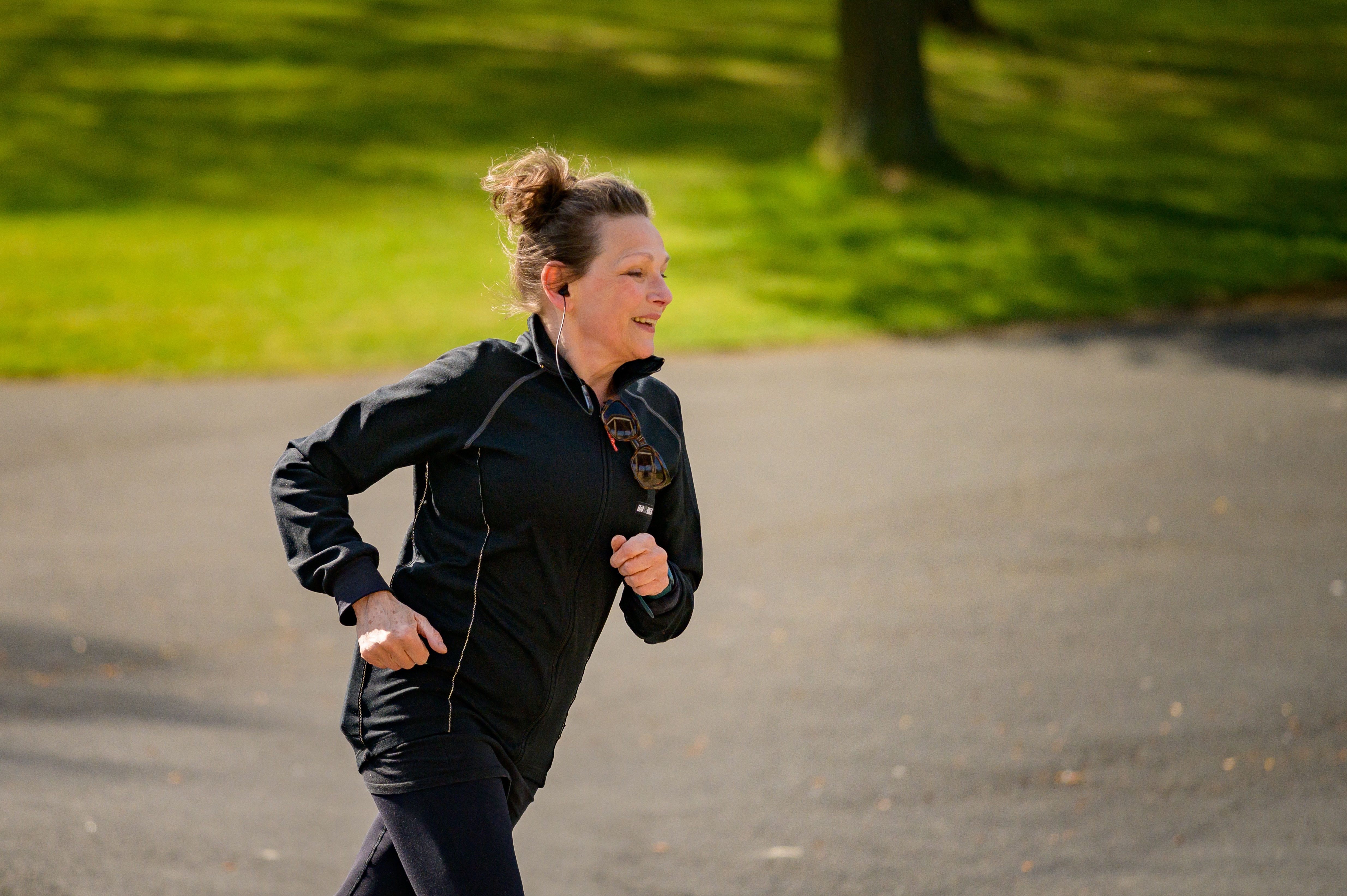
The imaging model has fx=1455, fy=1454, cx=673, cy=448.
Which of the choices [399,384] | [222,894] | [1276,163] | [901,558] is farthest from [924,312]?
[399,384]

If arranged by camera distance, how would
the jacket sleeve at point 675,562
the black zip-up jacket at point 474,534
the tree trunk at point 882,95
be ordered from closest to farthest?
the black zip-up jacket at point 474,534 < the jacket sleeve at point 675,562 < the tree trunk at point 882,95

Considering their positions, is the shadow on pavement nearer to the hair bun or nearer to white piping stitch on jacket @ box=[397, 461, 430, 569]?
white piping stitch on jacket @ box=[397, 461, 430, 569]

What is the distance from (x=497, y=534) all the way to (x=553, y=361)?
392 millimetres

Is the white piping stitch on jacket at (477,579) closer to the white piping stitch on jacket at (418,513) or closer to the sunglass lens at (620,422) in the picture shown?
the white piping stitch on jacket at (418,513)

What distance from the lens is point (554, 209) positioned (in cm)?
315

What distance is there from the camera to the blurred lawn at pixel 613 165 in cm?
1522

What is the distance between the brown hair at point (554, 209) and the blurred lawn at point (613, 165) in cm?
918

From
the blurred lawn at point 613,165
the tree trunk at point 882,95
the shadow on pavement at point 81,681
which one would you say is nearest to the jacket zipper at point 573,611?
the shadow on pavement at point 81,681

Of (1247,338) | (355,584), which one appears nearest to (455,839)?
(355,584)

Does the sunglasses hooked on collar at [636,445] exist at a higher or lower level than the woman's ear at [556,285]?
lower

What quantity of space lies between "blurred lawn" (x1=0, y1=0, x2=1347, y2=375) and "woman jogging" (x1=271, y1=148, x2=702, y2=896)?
928 cm

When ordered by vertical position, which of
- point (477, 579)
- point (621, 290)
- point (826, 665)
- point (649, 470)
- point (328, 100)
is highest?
point (621, 290)

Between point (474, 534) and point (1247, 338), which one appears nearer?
point (474, 534)

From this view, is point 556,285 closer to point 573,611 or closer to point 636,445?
point 636,445
